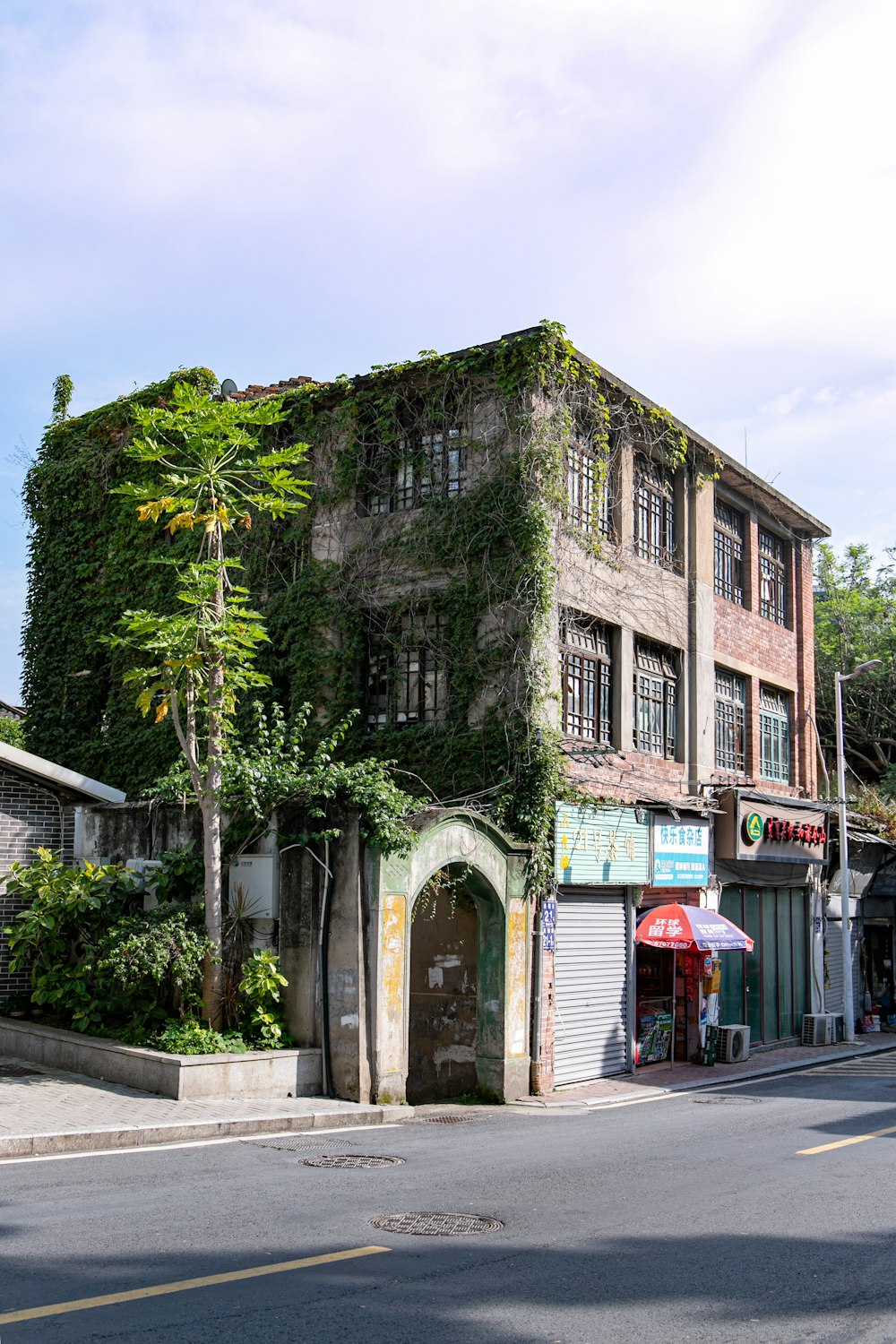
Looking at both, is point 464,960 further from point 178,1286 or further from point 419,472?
point 178,1286

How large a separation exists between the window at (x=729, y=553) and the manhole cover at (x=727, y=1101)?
37.3 ft

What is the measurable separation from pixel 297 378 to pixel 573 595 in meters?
7.03

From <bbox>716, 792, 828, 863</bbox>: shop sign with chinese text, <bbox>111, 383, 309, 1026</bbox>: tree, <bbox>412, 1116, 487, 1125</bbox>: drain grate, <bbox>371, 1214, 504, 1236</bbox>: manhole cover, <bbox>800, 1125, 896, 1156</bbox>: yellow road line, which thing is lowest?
<bbox>412, 1116, 487, 1125</bbox>: drain grate

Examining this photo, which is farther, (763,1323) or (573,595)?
(573,595)

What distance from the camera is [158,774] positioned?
857 inches

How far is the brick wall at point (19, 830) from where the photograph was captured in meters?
17.4

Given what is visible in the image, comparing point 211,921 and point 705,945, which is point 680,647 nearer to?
point 705,945

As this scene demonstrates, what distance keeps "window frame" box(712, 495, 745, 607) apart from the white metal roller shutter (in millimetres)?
8197

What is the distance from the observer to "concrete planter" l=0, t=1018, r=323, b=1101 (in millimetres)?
13516

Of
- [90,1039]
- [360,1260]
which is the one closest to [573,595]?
[90,1039]

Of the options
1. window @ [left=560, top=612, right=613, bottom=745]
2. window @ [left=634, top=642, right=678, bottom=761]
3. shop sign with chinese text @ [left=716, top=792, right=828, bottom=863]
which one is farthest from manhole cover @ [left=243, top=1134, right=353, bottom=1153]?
shop sign with chinese text @ [left=716, top=792, right=828, bottom=863]

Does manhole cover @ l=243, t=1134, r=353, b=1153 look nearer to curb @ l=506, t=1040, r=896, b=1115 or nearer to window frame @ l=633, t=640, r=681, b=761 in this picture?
curb @ l=506, t=1040, r=896, b=1115

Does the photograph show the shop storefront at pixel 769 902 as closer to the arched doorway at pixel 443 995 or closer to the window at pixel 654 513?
the window at pixel 654 513

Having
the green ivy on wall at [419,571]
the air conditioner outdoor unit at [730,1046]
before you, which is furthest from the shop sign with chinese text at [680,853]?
the green ivy on wall at [419,571]
